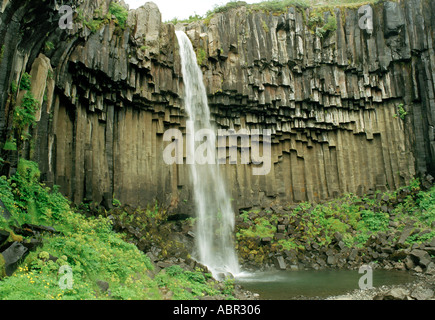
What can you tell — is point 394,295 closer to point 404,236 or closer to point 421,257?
point 421,257

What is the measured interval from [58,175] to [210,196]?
863cm

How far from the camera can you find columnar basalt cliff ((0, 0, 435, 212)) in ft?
50.6

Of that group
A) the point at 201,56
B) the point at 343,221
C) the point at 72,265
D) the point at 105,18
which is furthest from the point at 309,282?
the point at 105,18

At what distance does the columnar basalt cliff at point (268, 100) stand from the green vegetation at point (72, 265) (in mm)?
4357

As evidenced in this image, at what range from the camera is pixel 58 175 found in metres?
13.1

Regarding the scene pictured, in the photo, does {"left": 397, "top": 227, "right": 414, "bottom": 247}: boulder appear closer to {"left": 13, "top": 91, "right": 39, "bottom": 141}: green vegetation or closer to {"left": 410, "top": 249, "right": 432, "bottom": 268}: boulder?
{"left": 410, "top": 249, "right": 432, "bottom": 268}: boulder

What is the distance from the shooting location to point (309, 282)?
41.5ft

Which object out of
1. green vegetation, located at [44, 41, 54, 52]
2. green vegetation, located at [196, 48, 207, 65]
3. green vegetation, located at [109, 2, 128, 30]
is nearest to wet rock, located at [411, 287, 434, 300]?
green vegetation, located at [44, 41, 54, 52]

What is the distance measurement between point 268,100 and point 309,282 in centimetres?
1102

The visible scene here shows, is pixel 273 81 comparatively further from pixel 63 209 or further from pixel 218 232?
pixel 63 209

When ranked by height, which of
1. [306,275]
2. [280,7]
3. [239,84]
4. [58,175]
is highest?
[280,7]
